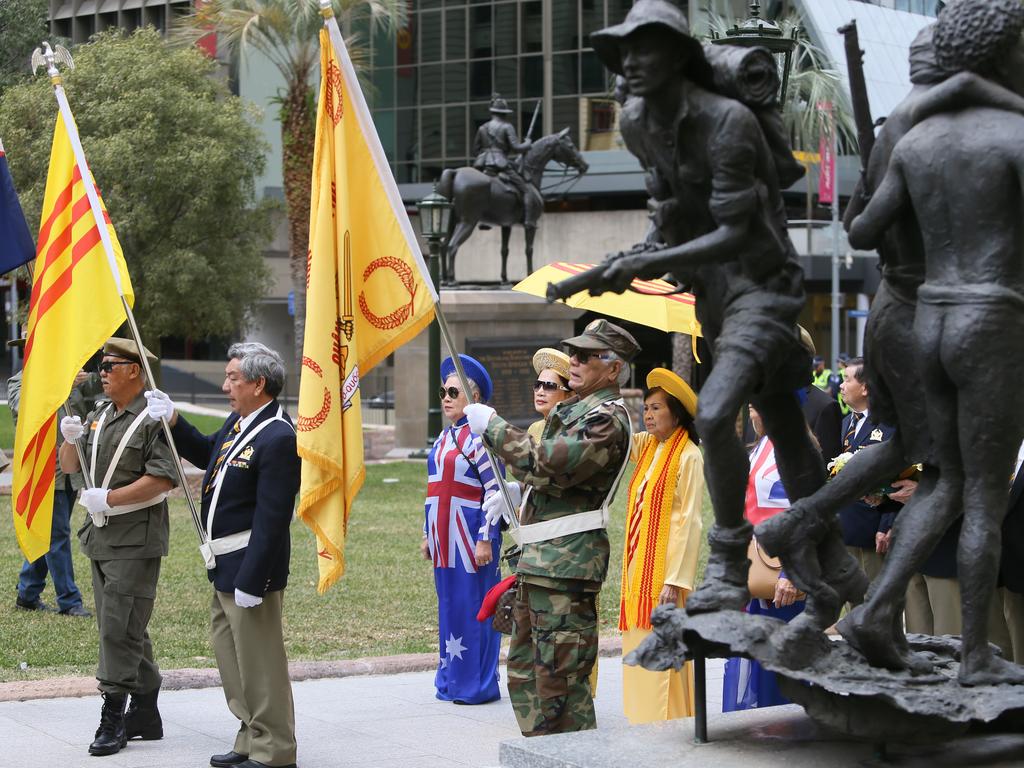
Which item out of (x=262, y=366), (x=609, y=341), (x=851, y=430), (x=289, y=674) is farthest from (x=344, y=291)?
(x=851, y=430)

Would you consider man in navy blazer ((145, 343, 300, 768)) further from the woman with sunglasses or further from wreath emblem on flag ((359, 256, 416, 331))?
the woman with sunglasses

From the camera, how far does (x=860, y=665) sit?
4.95m

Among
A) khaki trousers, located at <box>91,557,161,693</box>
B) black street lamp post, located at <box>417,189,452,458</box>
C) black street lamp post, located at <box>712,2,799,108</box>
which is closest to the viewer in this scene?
khaki trousers, located at <box>91,557,161,693</box>

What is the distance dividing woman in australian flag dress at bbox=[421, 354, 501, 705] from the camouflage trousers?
2192 millimetres

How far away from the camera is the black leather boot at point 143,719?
8.02 meters

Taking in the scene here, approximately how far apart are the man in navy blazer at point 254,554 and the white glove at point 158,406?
0.35 m

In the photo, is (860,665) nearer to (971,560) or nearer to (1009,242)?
(971,560)

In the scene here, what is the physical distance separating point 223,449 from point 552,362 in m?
1.79

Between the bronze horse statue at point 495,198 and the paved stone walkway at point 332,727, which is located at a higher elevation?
the bronze horse statue at point 495,198

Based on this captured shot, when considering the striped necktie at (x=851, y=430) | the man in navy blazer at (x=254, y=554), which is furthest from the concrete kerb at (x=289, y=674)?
the striped necktie at (x=851, y=430)

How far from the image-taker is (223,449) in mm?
7418

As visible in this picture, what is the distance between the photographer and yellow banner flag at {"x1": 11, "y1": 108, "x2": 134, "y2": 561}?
802 centimetres

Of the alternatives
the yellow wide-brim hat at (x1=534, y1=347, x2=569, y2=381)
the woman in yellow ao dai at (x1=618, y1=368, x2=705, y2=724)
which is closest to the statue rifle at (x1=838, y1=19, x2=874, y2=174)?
the woman in yellow ao dai at (x1=618, y1=368, x2=705, y2=724)

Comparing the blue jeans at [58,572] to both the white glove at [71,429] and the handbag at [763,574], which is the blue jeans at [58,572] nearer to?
the white glove at [71,429]
